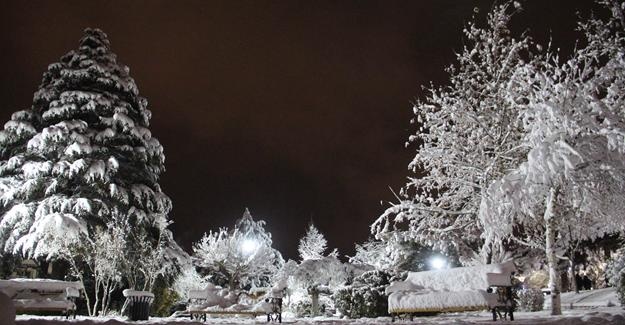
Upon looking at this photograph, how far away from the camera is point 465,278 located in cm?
1024

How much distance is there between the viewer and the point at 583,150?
35.1ft

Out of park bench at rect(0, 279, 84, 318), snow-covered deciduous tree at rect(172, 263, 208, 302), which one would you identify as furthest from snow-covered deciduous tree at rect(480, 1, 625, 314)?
snow-covered deciduous tree at rect(172, 263, 208, 302)

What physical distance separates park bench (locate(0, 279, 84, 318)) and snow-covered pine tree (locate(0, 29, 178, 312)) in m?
4.53

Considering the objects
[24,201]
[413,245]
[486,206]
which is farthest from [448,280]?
[24,201]

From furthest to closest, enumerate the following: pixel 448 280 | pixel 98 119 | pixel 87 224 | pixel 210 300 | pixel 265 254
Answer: pixel 265 254, pixel 98 119, pixel 87 224, pixel 210 300, pixel 448 280

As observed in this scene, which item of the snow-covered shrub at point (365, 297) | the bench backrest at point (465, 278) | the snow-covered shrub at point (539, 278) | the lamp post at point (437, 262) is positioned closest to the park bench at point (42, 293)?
the snow-covered shrub at point (365, 297)

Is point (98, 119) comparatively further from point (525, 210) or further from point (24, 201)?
point (525, 210)

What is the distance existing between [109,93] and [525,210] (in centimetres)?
1650

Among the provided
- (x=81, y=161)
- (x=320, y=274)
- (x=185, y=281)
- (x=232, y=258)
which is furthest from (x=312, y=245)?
(x=81, y=161)

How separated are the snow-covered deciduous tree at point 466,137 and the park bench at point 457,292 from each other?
347 centimetres

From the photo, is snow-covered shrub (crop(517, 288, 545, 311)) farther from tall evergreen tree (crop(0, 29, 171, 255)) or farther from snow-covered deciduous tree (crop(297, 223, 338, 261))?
snow-covered deciduous tree (crop(297, 223, 338, 261))

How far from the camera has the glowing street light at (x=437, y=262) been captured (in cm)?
2069

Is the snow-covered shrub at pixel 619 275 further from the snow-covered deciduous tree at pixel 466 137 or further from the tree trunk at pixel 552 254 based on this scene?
the snow-covered deciduous tree at pixel 466 137

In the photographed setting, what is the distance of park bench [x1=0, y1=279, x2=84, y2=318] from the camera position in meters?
11.9
